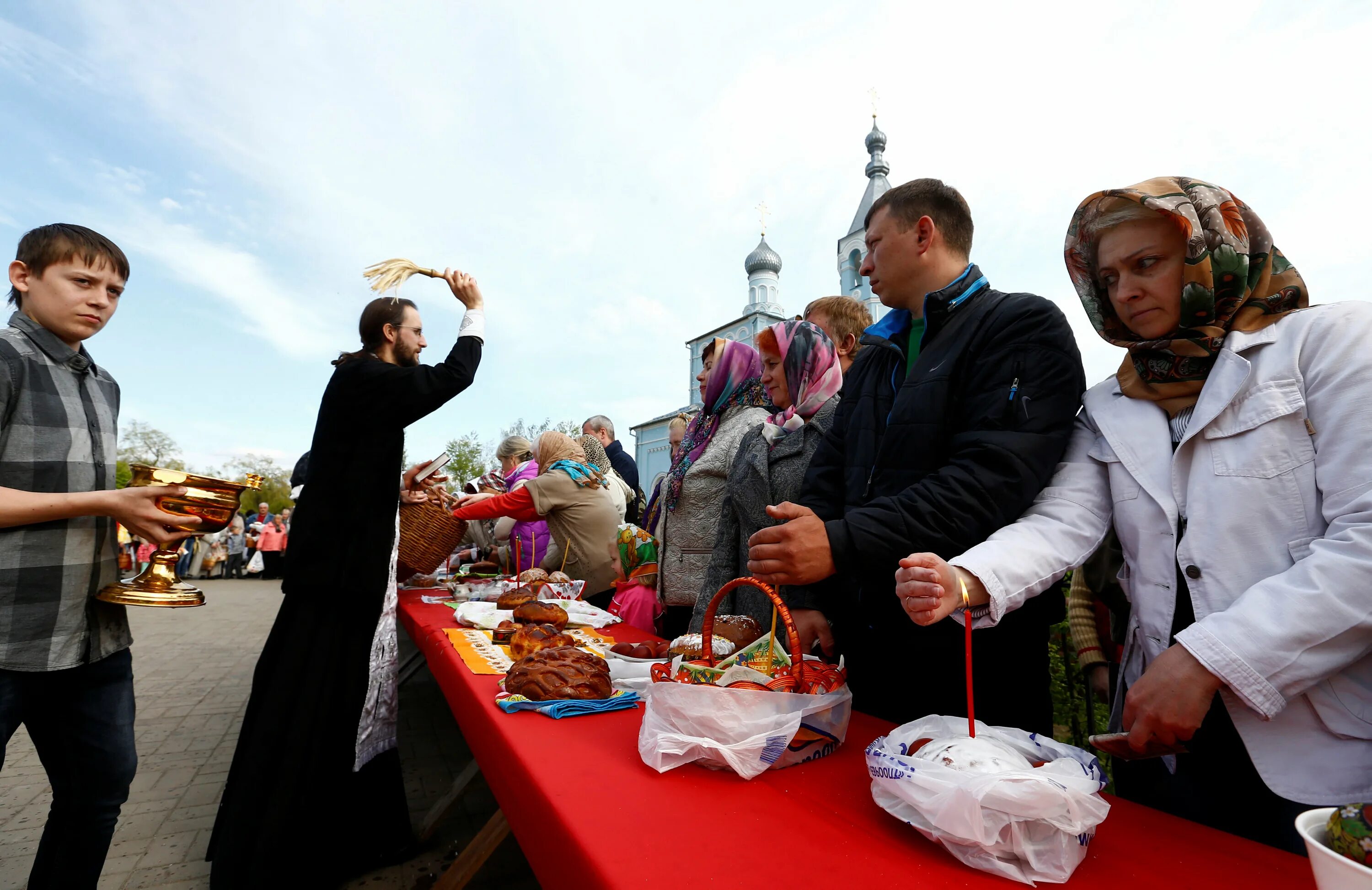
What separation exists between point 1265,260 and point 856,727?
4.28 feet

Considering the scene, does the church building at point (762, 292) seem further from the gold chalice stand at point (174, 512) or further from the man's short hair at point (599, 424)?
the gold chalice stand at point (174, 512)

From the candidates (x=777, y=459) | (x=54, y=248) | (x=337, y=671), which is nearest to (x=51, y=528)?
(x=54, y=248)

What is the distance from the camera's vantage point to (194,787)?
3.57 metres

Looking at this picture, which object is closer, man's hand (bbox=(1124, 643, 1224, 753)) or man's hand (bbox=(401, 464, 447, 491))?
man's hand (bbox=(1124, 643, 1224, 753))

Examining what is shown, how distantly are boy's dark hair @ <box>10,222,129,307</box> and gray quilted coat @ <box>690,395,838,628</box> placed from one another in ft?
7.10

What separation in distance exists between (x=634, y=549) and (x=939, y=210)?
2.59 meters

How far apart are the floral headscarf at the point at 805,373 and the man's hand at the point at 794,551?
1.06 m

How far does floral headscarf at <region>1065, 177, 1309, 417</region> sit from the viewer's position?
1.22 meters

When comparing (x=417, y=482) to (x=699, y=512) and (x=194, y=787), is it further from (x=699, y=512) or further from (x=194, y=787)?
(x=194, y=787)

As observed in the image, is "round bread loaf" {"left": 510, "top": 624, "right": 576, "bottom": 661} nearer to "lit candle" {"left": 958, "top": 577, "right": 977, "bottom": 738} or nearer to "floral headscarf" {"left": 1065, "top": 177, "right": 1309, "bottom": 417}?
"lit candle" {"left": 958, "top": 577, "right": 977, "bottom": 738}

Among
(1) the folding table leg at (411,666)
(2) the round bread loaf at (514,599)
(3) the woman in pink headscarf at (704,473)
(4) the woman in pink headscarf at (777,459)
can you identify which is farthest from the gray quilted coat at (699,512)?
(1) the folding table leg at (411,666)

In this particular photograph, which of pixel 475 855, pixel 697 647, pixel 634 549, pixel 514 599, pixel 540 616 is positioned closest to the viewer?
pixel 697 647

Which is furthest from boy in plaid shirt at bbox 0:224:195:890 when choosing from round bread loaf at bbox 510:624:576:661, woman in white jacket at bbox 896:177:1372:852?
woman in white jacket at bbox 896:177:1372:852

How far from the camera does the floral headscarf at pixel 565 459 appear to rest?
4.01 meters
